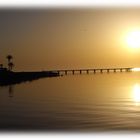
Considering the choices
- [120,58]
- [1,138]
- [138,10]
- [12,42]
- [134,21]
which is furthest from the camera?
[12,42]

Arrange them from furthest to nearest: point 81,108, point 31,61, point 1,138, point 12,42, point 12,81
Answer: point 12,81 < point 81,108 < point 31,61 < point 12,42 < point 1,138

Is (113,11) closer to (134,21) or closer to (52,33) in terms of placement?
(134,21)

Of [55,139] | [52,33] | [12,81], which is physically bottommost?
[55,139]

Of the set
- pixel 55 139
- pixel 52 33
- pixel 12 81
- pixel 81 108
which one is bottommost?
pixel 55 139

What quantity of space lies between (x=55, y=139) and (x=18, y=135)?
25 centimetres

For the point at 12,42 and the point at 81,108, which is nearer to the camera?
the point at 12,42

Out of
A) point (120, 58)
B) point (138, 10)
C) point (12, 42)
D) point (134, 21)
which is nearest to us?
point (138, 10)

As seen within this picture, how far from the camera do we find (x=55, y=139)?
9.92ft

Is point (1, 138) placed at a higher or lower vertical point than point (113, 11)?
lower

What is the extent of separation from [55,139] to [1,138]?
1.13ft

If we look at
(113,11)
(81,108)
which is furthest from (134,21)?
(81,108)

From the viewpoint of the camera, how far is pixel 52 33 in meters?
4.42

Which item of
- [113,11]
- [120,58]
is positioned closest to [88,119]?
[120,58]

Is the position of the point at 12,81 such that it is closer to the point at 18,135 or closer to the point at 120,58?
the point at 120,58
